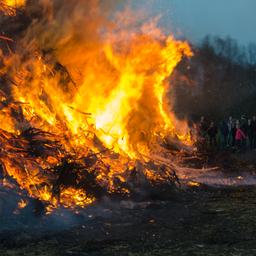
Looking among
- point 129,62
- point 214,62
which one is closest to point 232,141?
point 129,62

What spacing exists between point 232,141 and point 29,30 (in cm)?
860

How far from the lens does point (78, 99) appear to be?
10.7 m

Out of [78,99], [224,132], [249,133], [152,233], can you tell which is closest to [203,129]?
[224,132]

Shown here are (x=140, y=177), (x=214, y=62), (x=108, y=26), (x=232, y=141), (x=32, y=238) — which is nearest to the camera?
(x=32, y=238)

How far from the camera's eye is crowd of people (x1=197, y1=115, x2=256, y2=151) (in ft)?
51.2

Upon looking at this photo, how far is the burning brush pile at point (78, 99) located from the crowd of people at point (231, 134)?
327cm

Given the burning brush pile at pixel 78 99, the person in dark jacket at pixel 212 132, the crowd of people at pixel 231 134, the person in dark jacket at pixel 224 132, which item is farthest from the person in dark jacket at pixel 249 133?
the burning brush pile at pixel 78 99

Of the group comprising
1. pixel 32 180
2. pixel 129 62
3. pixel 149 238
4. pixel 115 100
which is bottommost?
pixel 149 238

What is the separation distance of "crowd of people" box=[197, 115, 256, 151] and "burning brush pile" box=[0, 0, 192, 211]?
3.27 metres

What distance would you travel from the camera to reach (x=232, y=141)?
53.2ft

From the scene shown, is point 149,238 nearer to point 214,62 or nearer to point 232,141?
point 232,141

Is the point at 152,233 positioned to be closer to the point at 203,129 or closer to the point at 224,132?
the point at 203,129

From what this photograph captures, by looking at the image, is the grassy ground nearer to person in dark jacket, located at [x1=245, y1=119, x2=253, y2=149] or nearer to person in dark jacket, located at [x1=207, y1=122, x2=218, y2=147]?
person in dark jacket, located at [x1=207, y1=122, x2=218, y2=147]

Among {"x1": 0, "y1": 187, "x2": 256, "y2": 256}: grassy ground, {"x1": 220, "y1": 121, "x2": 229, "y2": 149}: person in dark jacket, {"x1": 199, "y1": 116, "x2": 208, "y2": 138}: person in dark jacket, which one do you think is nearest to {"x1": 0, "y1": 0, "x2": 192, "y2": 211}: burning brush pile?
{"x1": 0, "y1": 187, "x2": 256, "y2": 256}: grassy ground
